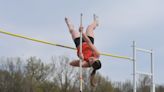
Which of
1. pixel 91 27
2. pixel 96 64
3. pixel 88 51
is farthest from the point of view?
pixel 91 27

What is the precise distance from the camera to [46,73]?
31.3 m

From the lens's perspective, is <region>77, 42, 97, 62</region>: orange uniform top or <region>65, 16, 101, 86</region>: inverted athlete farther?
<region>77, 42, 97, 62</region>: orange uniform top

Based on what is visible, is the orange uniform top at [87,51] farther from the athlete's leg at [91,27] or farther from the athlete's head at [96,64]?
the athlete's leg at [91,27]

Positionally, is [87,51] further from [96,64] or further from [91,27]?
[91,27]

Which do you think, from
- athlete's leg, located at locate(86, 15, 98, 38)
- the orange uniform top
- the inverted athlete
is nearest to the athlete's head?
the inverted athlete

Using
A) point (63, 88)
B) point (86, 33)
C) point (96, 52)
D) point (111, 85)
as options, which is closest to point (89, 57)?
point (96, 52)

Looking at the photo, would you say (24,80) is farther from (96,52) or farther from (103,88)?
(96,52)

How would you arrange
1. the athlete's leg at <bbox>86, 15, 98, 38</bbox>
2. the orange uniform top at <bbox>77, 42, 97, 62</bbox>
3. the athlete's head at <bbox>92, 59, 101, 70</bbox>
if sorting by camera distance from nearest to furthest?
the athlete's head at <bbox>92, 59, 101, 70</bbox>, the orange uniform top at <bbox>77, 42, 97, 62</bbox>, the athlete's leg at <bbox>86, 15, 98, 38</bbox>

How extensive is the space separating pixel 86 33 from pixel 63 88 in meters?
22.4

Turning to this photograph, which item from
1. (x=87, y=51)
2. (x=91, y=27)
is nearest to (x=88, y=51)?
(x=87, y=51)

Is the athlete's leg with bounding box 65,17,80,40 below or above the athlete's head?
above

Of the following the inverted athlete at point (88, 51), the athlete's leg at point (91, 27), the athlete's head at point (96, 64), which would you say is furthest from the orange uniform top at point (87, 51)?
the athlete's leg at point (91, 27)

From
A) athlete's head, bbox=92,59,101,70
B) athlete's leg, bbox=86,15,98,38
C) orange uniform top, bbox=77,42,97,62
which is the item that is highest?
athlete's leg, bbox=86,15,98,38

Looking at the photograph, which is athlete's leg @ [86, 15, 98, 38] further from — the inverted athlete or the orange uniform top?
the orange uniform top
